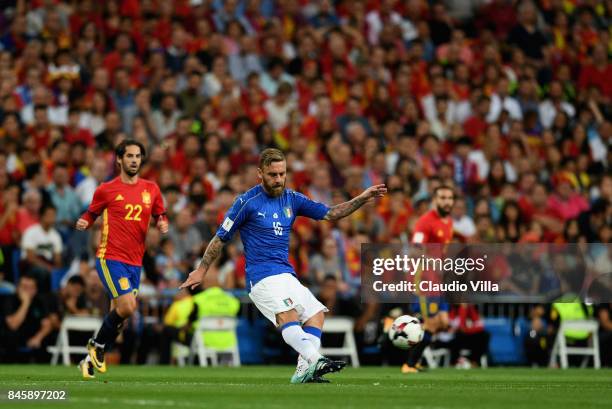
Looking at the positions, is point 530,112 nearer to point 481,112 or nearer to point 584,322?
point 481,112

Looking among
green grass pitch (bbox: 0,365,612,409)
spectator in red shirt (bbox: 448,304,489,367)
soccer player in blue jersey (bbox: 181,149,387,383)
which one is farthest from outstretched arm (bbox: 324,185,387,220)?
spectator in red shirt (bbox: 448,304,489,367)

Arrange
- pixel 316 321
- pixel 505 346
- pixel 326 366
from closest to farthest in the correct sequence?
pixel 326 366, pixel 316 321, pixel 505 346

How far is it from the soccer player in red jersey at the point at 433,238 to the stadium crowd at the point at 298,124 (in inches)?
143

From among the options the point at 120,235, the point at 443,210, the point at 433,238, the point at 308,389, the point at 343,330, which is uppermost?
the point at 443,210

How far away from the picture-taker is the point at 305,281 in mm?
22469

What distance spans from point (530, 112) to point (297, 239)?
25.7 ft

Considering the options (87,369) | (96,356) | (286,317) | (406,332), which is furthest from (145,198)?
(406,332)

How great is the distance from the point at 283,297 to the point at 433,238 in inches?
187

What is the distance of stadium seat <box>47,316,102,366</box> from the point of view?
842 inches

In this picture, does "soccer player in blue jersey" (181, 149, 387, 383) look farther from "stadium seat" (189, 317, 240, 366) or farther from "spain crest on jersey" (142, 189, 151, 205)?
"stadium seat" (189, 317, 240, 366)

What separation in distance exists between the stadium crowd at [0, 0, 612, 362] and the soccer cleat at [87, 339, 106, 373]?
216 inches

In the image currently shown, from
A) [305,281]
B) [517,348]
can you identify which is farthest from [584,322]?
[305,281]

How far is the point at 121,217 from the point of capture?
1633cm

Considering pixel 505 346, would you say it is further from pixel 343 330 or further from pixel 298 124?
pixel 298 124
